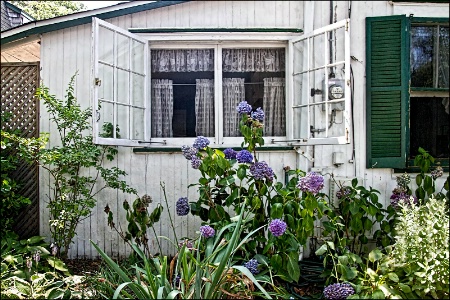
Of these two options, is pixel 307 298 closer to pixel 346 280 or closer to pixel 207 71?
pixel 346 280

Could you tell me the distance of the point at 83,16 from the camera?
419cm

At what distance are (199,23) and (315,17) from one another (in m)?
1.20

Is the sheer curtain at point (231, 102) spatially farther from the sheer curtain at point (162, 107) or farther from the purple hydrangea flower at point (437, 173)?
the purple hydrangea flower at point (437, 173)

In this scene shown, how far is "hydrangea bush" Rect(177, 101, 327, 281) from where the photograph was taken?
301 centimetres

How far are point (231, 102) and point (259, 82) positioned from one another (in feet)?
1.22

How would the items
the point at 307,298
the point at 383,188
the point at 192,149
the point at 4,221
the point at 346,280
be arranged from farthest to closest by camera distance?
1. the point at 383,188
2. the point at 4,221
3. the point at 192,149
4. the point at 307,298
5. the point at 346,280

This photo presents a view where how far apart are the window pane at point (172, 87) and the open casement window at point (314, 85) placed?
2.86 feet

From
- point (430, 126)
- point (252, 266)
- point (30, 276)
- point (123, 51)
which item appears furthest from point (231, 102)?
point (30, 276)

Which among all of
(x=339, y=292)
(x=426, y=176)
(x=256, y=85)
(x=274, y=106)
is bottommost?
(x=339, y=292)

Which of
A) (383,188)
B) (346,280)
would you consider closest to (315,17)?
(383,188)

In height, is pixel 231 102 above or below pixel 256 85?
below

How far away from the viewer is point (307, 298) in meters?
3.13

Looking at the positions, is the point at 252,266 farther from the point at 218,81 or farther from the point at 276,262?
the point at 218,81

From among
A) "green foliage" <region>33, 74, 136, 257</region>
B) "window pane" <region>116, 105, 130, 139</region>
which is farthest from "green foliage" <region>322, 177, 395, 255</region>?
"window pane" <region>116, 105, 130, 139</region>
